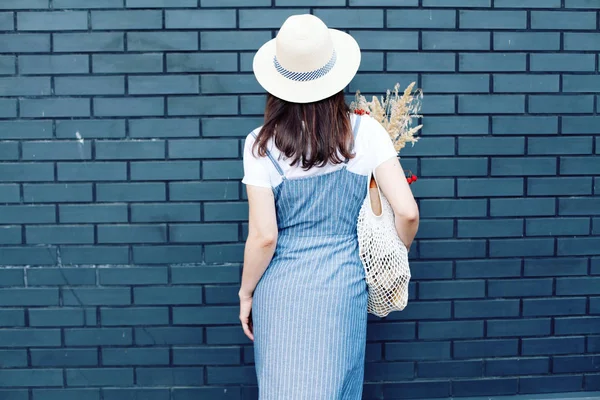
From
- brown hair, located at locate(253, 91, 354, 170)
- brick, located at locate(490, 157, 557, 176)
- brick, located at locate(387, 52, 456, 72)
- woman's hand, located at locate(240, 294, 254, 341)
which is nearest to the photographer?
brown hair, located at locate(253, 91, 354, 170)

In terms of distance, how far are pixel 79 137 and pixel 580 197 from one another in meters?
2.72

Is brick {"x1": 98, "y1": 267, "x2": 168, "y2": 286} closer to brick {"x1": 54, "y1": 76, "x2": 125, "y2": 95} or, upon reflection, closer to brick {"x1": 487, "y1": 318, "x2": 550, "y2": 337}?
brick {"x1": 54, "y1": 76, "x2": 125, "y2": 95}

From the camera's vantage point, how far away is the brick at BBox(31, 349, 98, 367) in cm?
369

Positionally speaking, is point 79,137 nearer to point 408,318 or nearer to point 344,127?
point 344,127

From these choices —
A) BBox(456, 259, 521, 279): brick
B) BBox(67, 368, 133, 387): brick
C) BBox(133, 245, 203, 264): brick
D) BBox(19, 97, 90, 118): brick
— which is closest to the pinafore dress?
BBox(133, 245, 203, 264): brick

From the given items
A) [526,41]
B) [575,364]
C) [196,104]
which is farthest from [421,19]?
[575,364]

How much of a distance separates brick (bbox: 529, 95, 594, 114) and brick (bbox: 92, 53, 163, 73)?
6.57 feet

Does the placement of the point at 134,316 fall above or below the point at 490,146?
below

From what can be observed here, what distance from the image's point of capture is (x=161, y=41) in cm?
351

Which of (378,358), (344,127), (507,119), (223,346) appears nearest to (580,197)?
(507,119)

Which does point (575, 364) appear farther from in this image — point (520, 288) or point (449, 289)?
point (449, 289)

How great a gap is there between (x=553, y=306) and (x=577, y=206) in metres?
0.58

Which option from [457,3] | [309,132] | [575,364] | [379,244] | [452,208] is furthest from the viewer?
[575,364]

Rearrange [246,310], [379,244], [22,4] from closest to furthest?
1. [379,244]
2. [246,310]
3. [22,4]
